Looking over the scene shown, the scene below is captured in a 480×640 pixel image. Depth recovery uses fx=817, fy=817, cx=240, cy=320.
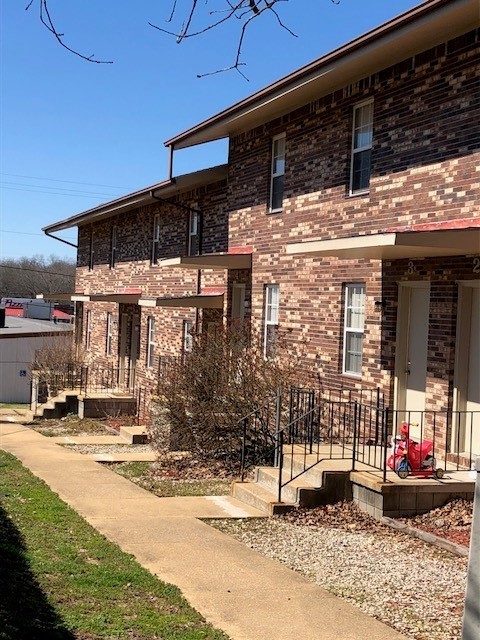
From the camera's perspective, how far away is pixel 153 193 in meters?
20.6

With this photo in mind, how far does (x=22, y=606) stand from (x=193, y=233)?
50.7 feet

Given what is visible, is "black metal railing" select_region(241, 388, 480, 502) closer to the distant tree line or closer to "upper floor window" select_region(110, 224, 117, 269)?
"upper floor window" select_region(110, 224, 117, 269)

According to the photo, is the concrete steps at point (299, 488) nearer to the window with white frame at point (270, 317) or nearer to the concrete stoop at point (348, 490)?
the concrete stoop at point (348, 490)

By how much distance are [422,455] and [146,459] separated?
6319mm

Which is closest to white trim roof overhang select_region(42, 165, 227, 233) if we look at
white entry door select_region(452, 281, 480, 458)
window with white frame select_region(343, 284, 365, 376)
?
window with white frame select_region(343, 284, 365, 376)

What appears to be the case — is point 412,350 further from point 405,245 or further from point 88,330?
point 88,330

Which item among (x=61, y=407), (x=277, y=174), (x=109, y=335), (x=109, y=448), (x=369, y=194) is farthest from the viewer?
(x=109, y=335)

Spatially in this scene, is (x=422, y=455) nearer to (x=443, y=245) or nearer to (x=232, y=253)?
(x=443, y=245)

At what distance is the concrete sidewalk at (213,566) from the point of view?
20.0ft

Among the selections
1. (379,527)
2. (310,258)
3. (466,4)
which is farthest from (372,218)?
(379,527)

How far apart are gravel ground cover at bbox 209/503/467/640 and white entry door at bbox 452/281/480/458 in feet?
6.21

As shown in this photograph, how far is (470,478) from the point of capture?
386 inches

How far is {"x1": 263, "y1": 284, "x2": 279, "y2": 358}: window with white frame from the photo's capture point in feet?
51.2

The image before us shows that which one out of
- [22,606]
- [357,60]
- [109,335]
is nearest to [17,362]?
[109,335]
